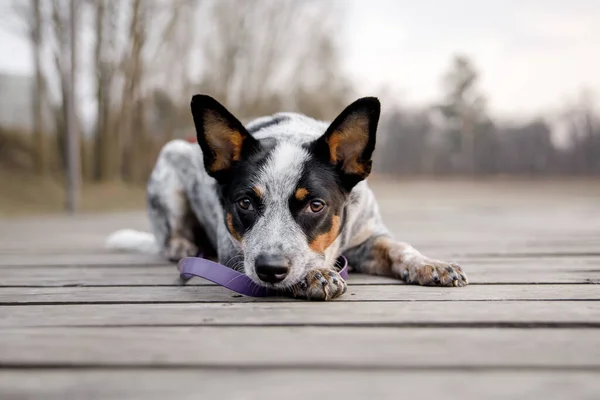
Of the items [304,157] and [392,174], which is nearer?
[304,157]

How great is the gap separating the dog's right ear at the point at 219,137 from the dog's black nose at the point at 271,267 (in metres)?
0.65

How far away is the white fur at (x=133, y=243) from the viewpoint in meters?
3.87

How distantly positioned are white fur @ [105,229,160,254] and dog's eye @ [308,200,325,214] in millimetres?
1721

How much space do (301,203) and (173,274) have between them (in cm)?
85

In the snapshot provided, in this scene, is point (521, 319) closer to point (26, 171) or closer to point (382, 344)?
point (382, 344)

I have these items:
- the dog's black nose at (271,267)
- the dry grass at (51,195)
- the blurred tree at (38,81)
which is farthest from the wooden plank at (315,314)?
the blurred tree at (38,81)

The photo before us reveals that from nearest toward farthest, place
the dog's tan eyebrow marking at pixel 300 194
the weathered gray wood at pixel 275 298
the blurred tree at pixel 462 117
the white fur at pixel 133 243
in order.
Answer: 1. the weathered gray wood at pixel 275 298
2. the dog's tan eyebrow marking at pixel 300 194
3. the white fur at pixel 133 243
4. the blurred tree at pixel 462 117

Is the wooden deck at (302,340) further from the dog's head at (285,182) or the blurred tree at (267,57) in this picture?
the blurred tree at (267,57)

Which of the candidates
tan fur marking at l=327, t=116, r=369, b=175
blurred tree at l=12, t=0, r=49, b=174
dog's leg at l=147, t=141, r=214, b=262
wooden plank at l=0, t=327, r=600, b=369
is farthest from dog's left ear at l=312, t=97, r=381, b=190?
blurred tree at l=12, t=0, r=49, b=174

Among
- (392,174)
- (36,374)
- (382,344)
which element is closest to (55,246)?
(36,374)

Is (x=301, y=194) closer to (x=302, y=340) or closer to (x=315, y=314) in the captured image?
(x=315, y=314)

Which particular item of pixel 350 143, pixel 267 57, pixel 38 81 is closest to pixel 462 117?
pixel 267 57

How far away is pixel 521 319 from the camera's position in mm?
1744

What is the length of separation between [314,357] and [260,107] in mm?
16790
